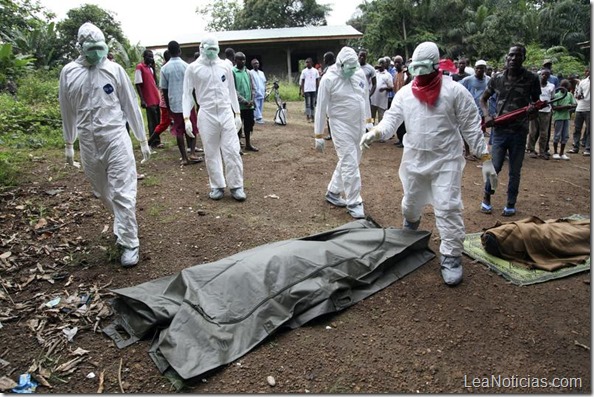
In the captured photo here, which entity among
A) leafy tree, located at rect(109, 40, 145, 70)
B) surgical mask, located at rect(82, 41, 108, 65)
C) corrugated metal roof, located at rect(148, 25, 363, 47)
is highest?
corrugated metal roof, located at rect(148, 25, 363, 47)

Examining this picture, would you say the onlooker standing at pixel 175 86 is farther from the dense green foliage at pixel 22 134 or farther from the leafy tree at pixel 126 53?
the leafy tree at pixel 126 53

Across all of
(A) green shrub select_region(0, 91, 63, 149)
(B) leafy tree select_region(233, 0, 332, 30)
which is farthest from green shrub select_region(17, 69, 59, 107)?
(B) leafy tree select_region(233, 0, 332, 30)

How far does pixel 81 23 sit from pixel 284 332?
2611 centimetres

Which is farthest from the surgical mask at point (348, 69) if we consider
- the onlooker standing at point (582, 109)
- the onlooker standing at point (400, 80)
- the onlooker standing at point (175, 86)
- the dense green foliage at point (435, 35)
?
the dense green foliage at point (435, 35)

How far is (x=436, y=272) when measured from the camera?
3650 mm

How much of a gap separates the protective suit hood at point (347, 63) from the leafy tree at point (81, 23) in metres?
21.8

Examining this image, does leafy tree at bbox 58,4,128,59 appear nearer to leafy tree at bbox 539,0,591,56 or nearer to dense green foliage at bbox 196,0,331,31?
dense green foliage at bbox 196,0,331,31

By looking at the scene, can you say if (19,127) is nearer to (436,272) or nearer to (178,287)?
(178,287)

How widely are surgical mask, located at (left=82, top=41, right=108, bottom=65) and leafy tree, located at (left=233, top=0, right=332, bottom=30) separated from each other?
30.6m

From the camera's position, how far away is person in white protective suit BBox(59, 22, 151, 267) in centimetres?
369

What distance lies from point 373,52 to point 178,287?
81.4 ft

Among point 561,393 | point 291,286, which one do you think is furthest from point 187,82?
point 561,393

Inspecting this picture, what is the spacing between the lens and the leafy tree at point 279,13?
31672mm

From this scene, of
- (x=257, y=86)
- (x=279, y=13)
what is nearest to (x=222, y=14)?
(x=279, y=13)
